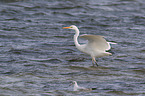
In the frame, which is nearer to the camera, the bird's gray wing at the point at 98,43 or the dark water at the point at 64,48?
the dark water at the point at 64,48

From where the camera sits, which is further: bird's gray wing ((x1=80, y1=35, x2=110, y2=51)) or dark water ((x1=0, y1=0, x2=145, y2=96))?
bird's gray wing ((x1=80, y1=35, x2=110, y2=51))

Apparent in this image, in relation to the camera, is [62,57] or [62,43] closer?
[62,57]

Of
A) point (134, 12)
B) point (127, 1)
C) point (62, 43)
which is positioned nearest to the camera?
point (62, 43)

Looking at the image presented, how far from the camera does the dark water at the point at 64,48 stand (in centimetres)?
795

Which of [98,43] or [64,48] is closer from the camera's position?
[98,43]

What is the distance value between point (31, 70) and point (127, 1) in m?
14.4

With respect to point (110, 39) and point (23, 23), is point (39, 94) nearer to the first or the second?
point (110, 39)

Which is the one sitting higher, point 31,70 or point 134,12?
point 134,12

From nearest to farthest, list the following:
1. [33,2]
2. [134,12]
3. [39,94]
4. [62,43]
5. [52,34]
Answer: [39,94] < [62,43] < [52,34] < [134,12] < [33,2]

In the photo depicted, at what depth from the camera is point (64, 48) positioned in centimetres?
1197

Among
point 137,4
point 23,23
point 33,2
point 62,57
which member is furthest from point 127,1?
point 62,57

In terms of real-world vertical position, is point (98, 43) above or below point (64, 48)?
above

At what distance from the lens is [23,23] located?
50.2 ft

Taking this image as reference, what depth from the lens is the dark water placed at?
26.1 feet
